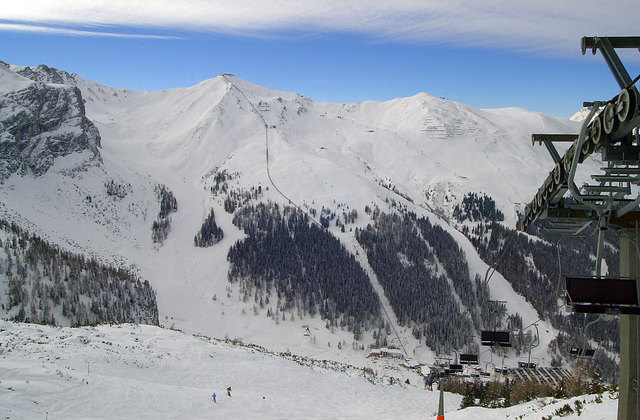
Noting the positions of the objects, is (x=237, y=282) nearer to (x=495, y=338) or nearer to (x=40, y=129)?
(x=40, y=129)

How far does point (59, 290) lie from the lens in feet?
291

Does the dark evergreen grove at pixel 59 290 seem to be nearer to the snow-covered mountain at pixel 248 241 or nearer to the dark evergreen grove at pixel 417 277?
the snow-covered mountain at pixel 248 241

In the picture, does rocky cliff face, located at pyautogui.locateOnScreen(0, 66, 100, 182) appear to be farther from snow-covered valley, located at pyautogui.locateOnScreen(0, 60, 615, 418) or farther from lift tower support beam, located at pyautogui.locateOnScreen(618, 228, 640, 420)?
lift tower support beam, located at pyautogui.locateOnScreen(618, 228, 640, 420)

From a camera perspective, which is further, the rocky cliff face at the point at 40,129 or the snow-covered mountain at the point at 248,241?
the rocky cliff face at the point at 40,129

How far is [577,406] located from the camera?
69.1ft

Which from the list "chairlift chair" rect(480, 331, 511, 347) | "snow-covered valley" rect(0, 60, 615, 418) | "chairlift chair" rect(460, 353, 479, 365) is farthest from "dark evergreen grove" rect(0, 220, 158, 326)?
"chairlift chair" rect(480, 331, 511, 347)

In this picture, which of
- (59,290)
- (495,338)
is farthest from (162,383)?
(59,290)

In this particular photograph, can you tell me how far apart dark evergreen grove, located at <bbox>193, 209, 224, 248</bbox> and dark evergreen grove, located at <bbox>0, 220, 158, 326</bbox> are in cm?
4715

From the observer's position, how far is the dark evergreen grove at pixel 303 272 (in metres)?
136

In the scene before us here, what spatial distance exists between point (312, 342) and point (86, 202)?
82.8m

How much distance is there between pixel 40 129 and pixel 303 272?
93622mm

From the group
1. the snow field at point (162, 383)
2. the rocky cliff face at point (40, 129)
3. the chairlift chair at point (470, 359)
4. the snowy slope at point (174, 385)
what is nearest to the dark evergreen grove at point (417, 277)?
the chairlift chair at point (470, 359)

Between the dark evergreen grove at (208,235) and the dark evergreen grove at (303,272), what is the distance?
7142 millimetres

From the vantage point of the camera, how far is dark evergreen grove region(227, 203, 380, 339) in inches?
5349
